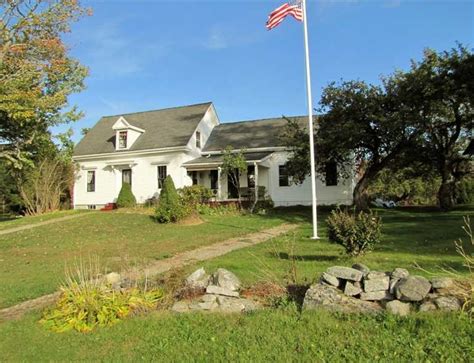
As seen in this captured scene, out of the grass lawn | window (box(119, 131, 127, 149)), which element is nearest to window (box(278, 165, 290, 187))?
window (box(119, 131, 127, 149))

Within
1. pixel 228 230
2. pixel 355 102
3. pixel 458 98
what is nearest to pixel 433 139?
pixel 458 98

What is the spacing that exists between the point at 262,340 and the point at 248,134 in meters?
27.6

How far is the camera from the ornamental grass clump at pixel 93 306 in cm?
538

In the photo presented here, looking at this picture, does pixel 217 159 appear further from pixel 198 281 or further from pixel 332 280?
pixel 332 280

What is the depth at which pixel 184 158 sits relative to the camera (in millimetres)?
28859

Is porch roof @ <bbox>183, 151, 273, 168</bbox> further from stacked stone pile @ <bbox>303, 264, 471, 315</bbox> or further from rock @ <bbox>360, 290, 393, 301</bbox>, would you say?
rock @ <bbox>360, 290, 393, 301</bbox>

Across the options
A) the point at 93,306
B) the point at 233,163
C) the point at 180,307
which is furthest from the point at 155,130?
the point at 180,307

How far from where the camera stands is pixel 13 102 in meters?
19.8

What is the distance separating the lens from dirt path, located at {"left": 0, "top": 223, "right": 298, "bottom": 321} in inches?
255

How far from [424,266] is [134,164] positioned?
25.3 metres

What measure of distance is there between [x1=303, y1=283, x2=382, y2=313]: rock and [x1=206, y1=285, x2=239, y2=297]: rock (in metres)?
1.16

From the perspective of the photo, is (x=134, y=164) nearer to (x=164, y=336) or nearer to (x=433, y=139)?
(x=433, y=139)

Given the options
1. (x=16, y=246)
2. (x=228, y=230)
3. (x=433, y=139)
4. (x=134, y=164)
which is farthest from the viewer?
(x=134, y=164)

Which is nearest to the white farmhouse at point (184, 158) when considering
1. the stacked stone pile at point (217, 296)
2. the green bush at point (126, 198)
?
the green bush at point (126, 198)
